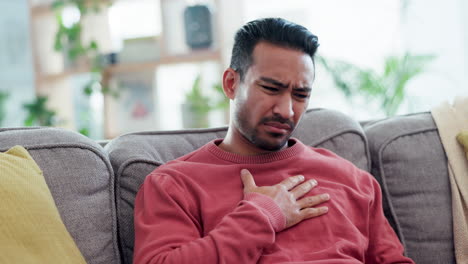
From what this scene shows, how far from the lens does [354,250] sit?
4.52 feet

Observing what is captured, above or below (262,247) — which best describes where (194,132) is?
above

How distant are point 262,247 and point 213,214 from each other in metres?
0.15

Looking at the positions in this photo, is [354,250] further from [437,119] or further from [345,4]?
[345,4]

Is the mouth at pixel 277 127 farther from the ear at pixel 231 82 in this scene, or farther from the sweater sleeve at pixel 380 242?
the sweater sleeve at pixel 380 242

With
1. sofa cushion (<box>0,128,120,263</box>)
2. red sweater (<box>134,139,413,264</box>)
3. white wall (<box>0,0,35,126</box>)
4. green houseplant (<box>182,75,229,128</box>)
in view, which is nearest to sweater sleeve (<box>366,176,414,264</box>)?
red sweater (<box>134,139,413,264</box>)

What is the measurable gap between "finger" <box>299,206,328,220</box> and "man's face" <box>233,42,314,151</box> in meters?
0.19

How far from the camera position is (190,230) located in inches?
50.8

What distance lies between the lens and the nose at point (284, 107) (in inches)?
55.4

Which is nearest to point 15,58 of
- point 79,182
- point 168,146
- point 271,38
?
point 168,146

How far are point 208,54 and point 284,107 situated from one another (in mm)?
1894

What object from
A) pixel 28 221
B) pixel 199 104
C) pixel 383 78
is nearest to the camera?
pixel 28 221

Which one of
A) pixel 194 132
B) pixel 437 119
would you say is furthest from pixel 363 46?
pixel 194 132

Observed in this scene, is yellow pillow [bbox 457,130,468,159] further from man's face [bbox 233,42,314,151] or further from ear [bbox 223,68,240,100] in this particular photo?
ear [bbox 223,68,240,100]

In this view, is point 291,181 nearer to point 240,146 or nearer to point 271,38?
point 240,146
